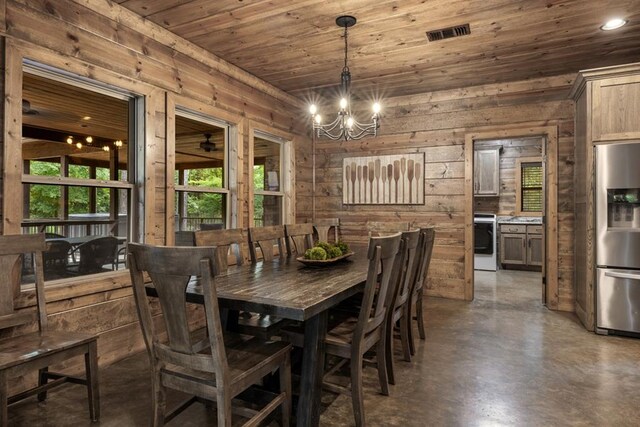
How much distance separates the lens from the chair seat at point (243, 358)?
5.39ft

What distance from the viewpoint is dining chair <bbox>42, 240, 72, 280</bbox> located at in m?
2.64

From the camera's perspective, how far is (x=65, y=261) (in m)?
2.73

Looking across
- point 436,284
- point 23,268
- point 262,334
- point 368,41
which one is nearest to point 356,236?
point 436,284

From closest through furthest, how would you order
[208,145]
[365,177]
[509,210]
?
1. [208,145]
2. [365,177]
3. [509,210]

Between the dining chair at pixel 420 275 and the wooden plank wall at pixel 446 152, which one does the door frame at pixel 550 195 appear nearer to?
the wooden plank wall at pixel 446 152

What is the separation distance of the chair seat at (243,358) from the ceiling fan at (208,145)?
8.17 ft

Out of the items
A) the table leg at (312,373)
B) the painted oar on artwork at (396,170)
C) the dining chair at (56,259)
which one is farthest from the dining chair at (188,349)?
the painted oar on artwork at (396,170)

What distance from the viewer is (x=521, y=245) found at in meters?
7.00

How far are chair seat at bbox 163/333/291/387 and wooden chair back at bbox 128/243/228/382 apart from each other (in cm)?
7

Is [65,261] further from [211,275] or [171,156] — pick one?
[211,275]

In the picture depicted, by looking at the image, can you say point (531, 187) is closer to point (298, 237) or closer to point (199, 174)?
point (298, 237)

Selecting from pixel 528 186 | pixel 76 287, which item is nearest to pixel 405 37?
pixel 76 287

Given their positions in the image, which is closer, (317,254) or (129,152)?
(317,254)

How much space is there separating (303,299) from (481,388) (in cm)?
153
